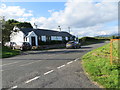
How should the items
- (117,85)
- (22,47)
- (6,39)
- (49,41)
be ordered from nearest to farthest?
(117,85) < (22,47) < (6,39) < (49,41)

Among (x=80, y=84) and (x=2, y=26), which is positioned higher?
(x=2, y=26)

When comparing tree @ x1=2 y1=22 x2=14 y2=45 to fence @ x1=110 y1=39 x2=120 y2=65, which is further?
tree @ x1=2 y1=22 x2=14 y2=45

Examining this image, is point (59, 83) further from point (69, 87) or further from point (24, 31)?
point (24, 31)

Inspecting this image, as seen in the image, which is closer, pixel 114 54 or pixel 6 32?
pixel 114 54

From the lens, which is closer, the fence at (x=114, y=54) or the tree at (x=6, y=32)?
the fence at (x=114, y=54)

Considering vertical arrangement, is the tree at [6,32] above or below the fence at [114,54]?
above

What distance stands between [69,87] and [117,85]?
1693 millimetres

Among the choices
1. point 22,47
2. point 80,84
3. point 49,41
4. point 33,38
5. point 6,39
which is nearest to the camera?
point 80,84

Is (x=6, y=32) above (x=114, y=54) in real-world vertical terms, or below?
above

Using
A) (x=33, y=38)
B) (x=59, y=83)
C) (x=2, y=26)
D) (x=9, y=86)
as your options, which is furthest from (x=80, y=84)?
(x=33, y=38)

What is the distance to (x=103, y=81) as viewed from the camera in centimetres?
484

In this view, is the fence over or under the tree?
under

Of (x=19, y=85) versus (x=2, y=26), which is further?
(x=2, y=26)

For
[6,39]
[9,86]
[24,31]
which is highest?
[24,31]
